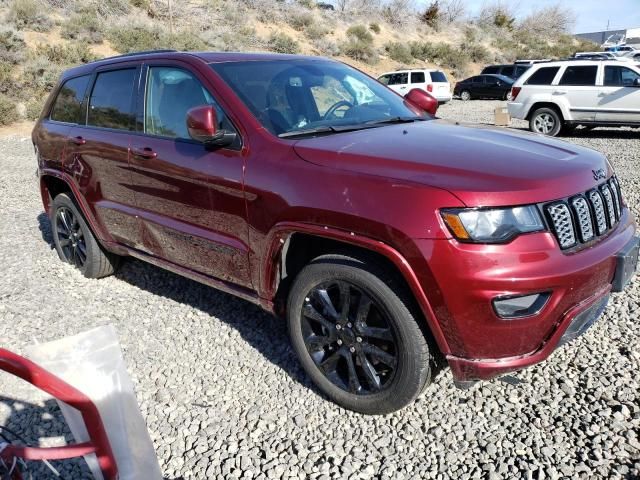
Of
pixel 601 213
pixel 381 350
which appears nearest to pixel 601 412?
pixel 601 213

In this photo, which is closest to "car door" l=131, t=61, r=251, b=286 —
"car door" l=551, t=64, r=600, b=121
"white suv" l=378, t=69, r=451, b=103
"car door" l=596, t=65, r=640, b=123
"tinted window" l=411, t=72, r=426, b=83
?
"car door" l=551, t=64, r=600, b=121

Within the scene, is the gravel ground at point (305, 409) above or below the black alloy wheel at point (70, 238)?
below

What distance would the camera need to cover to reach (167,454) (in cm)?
270

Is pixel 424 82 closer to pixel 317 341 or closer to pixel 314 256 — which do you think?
pixel 314 256

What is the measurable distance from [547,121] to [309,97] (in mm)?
10893

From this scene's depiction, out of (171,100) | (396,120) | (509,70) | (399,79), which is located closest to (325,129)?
(396,120)

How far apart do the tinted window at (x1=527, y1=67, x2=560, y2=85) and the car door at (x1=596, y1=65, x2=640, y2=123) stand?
3.52 feet

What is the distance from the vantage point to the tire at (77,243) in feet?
15.6

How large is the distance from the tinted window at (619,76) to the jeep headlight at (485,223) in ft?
38.4

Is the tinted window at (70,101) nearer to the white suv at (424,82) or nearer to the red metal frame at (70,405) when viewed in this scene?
the red metal frame at (70,405)

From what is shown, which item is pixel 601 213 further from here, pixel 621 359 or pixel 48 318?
pixel 48 318

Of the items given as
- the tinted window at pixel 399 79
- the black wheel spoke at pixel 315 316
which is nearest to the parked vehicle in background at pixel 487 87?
the tinted window at pixel 399 79

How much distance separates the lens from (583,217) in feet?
8.31

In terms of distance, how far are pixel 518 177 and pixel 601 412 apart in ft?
4.42
